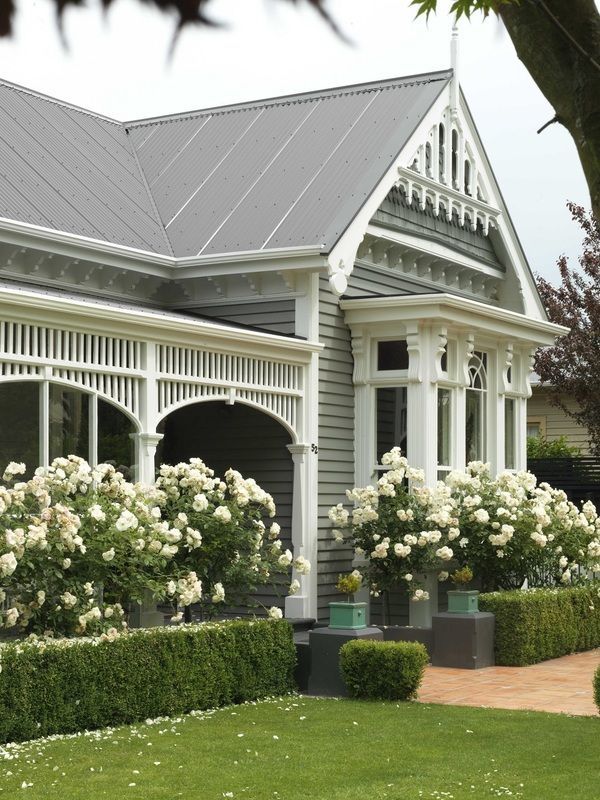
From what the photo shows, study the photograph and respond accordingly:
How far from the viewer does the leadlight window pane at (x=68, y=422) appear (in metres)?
10.5

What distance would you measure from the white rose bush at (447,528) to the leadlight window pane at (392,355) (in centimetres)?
117

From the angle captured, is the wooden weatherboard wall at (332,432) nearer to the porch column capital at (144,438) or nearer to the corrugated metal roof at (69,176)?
the corrugated metal roof at (69,176)

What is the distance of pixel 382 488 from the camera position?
1341cm

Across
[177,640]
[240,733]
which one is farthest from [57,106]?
[240,733]

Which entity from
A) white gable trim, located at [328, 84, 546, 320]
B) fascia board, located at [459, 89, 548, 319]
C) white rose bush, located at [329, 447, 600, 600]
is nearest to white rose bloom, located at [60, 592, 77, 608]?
white rose bush, located at [329, 447, 600, 600]

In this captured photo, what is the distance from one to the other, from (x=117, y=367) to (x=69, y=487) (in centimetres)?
191

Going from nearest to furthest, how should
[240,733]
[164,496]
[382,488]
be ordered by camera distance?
1. [240,733]
2. [164,496]
3. [382,488]

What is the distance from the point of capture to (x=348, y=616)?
1076cm

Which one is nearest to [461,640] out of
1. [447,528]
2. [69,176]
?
[447,528]

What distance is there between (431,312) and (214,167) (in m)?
4.12

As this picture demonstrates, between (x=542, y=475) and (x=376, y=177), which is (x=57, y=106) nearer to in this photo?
(x=376, y=177)

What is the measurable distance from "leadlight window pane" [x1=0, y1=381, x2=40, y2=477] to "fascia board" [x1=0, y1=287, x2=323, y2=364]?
59 centimetres

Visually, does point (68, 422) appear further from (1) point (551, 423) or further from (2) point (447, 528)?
(1) point (551, 423)

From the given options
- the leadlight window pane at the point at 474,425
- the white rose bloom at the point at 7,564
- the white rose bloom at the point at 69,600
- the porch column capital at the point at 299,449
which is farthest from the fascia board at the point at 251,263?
the white rose bloom at the point at 7,564
